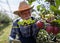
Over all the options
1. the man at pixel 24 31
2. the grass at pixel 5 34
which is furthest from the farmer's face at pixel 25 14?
the grass at pixel 5 34

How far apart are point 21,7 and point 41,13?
17.3 inches

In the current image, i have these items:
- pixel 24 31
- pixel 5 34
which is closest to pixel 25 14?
pixel 24 31

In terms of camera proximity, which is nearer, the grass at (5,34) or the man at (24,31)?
the man at (24,31)

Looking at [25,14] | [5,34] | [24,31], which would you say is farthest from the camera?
[5,34]

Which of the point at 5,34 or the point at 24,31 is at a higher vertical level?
the point at 24,31

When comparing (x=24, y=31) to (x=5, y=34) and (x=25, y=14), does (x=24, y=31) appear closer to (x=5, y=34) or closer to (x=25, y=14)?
(x=25, y=14)

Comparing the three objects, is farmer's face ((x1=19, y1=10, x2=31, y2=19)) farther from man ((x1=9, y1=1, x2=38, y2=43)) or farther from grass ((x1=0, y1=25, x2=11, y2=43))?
grass ((x1=0, y1=25, x2=11, y2=43))

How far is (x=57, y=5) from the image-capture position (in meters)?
0.56

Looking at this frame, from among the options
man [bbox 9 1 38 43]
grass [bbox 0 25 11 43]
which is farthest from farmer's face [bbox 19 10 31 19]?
grass [bbox 0 25 11 43]

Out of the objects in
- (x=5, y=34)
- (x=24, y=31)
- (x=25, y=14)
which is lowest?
(x=5, y=34)

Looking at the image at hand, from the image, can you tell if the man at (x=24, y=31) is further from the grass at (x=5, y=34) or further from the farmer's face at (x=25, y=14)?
the grass at (x=5, y=34)

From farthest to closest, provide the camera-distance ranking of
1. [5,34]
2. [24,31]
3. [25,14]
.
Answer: [5,34] → [24,31] → [25,14]

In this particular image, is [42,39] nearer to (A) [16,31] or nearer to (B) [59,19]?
(A) [16,31]

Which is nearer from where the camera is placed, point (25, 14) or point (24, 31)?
point (25, 14)
